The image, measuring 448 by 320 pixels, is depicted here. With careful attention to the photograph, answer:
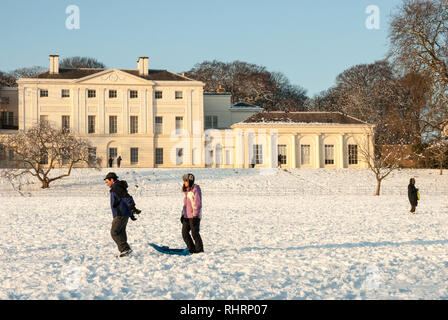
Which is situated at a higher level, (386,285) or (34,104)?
(34,104)

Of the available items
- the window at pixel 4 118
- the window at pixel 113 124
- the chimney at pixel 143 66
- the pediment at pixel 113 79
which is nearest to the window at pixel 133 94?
the pediment at pixel 113 79

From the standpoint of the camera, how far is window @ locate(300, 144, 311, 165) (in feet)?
161

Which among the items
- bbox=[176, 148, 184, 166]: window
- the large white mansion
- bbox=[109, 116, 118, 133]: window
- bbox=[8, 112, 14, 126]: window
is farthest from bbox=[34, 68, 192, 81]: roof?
bbox=[176, 148, 184, 166]: window

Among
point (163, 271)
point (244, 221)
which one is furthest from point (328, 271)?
point (244, 221)

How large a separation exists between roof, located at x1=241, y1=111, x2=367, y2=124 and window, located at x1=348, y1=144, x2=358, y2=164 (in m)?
2.35

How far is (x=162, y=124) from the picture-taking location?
54.2 meters

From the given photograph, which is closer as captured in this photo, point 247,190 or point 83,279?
point 83,279

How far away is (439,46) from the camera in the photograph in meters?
29.2

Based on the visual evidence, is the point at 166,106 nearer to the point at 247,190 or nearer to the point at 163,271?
the point at 247,190

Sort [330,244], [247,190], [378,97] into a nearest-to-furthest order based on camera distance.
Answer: [330,244] < [247,190] < [378,97]

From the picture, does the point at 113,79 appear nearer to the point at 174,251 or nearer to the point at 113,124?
the point at 113,124

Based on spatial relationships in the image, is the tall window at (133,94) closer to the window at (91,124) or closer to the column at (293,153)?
the window at (91,124)

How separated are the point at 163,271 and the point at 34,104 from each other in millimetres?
47187

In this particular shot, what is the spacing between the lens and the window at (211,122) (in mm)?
58025
